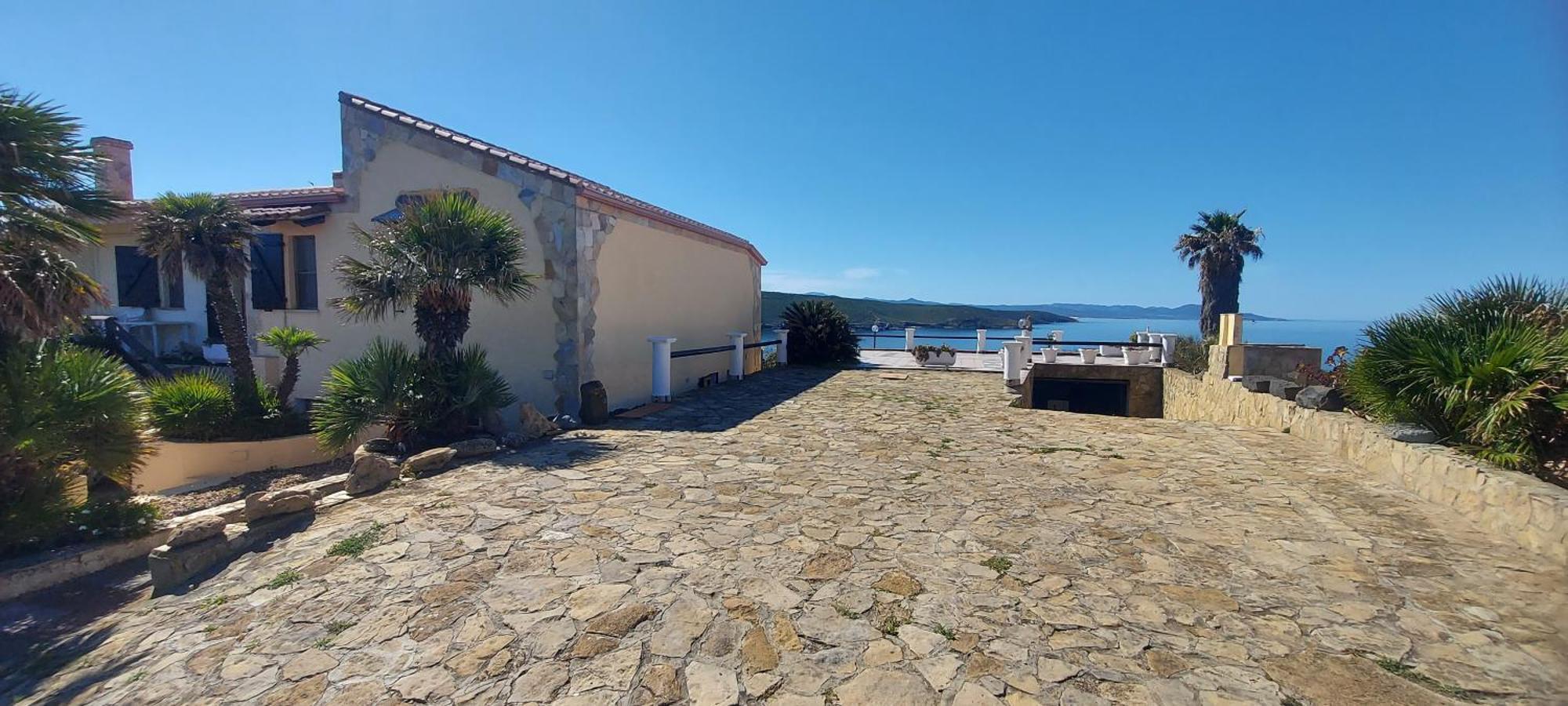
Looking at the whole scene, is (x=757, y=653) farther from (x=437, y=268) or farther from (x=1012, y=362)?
(x=1012, y=362)

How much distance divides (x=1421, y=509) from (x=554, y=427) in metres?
9.26

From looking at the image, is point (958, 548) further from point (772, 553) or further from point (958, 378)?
point (958, 378)

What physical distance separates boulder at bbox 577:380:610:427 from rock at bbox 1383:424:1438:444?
922 cm

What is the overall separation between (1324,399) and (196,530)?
1153 centimetres

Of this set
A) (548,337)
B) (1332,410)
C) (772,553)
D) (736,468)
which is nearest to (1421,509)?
(1332,410)

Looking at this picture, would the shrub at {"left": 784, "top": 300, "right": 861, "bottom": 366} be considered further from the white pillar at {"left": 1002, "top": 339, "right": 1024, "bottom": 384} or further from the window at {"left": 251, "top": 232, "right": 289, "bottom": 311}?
the window at {"left": 251, "top": 232, "right": 289, "bottom": 311}

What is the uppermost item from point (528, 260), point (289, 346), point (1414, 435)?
point (528, 260)

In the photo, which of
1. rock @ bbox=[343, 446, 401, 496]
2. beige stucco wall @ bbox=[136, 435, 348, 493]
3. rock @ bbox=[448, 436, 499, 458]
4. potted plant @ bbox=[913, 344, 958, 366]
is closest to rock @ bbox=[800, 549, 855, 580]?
rock @ bbox=[343, 446, 401, 496]

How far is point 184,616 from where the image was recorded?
3734 millimetres

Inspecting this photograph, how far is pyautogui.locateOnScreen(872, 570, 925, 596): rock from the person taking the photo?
379 cm

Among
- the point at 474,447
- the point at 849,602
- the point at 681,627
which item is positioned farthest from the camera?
the point at 474,447

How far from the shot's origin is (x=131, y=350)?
42.8 feet

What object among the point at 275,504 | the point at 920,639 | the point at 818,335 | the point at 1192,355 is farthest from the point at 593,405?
the point at 1192,355

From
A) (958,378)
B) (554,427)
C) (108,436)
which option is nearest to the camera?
(108,436)
